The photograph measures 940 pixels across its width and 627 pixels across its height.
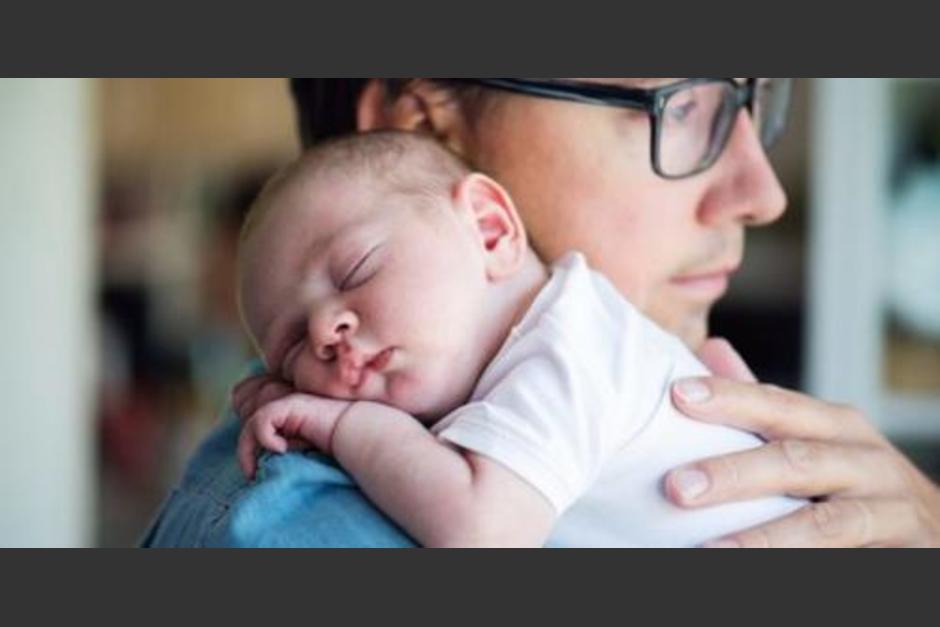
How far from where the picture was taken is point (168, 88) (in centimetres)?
475

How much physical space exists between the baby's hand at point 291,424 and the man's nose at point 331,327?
0.10 ft

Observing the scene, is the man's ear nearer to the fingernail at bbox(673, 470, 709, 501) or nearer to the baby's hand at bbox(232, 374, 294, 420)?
the baby's hand at bbox(232, 374, 294, 420)

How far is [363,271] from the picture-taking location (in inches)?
32.6

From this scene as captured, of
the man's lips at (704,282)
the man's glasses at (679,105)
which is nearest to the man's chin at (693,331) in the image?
the man's lips at (704,282)

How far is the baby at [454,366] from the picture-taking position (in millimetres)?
729

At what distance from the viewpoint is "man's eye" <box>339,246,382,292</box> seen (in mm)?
828

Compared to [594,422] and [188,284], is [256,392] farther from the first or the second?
[188,284]

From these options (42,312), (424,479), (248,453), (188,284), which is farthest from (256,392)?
(188,284)

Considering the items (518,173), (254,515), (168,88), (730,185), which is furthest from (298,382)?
(168,88)

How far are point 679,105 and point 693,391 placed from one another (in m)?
0.33

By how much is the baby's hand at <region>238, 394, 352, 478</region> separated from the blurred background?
226cm

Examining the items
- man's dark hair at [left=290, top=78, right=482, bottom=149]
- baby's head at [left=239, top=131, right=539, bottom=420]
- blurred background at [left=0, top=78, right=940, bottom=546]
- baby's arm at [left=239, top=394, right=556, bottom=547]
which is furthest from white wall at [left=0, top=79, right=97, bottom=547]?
baby's arm at [left=239, top=394, right=556, bottom=547]

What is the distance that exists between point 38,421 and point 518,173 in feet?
7.57

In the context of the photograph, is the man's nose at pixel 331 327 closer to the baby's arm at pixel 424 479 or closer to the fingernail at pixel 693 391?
the baby's arm at pixel 424 479
